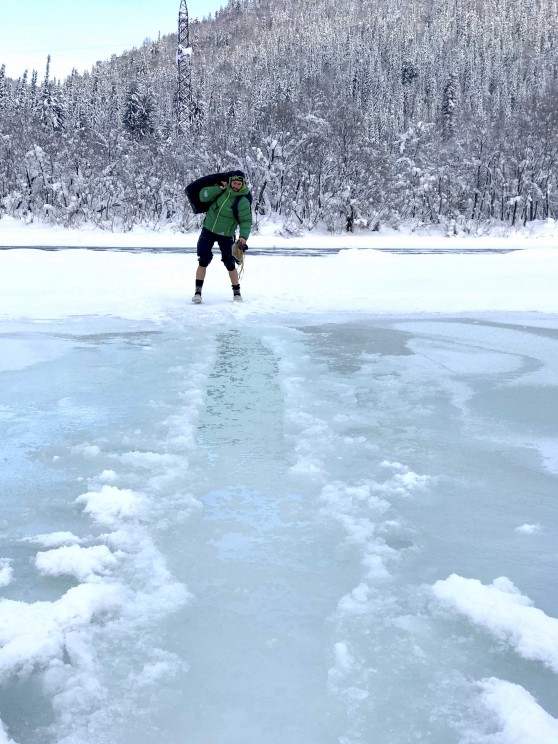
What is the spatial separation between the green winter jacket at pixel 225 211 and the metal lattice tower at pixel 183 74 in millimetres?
27849

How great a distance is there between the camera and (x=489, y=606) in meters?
2.39

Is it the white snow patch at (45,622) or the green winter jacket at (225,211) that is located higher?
the green winter jacket at (225,211)

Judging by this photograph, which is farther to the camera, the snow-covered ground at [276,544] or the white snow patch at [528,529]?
the white snow patch at [528,529]

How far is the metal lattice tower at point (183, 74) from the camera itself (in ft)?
126

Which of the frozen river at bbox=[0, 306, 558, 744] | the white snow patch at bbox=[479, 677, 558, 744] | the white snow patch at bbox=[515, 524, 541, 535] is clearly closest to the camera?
the white snow patch at bbox=[479, 677, 558, 744]

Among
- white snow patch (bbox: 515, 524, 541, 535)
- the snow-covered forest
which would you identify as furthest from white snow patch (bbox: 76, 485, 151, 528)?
the snow-covered forest

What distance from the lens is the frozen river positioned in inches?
75.3

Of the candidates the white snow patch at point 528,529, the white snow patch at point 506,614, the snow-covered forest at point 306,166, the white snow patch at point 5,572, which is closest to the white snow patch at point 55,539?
the white snow patch at point 5,572

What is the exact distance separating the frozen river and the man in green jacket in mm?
4294

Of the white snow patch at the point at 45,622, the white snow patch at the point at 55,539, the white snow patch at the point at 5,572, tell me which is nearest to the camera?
A: the white snow patch at the point at 45,622

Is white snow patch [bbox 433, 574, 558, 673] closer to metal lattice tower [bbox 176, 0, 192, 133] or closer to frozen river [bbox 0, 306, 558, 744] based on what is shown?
frozen river [bbox 0, 306, 558, 744]

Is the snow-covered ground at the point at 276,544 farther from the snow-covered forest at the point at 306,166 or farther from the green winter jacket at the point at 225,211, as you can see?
the snow-covered forest at the point at 306,166

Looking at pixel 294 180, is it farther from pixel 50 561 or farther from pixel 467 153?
pixel 50 561

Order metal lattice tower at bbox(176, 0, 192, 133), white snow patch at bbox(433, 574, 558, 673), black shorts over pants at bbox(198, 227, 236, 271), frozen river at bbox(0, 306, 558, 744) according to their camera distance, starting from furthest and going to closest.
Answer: metal lattice tower at bbox(176, 0, 192, 133) < black shorts over pants at bbox(198, 227, 236, 271) < white snow patch at bbox(433, 574, 558, 673) < frozen river at bbox(0, 306, 558, 744)
